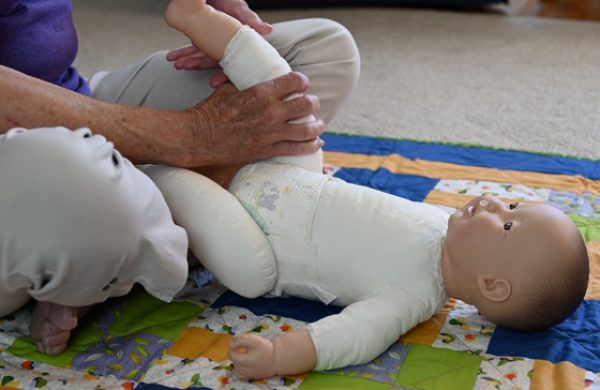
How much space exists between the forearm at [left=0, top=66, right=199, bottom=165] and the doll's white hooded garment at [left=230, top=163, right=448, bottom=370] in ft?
0.40

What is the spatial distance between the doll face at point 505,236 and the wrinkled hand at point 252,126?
0.29 metres

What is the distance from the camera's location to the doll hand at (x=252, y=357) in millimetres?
1023

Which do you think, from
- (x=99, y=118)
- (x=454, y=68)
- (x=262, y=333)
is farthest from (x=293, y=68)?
(x=454, y=68)

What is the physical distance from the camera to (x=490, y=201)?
1138 mm

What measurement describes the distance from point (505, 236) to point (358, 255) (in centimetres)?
20

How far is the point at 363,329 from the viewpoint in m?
1.07

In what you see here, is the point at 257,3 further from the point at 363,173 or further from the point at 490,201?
the point at 490,201

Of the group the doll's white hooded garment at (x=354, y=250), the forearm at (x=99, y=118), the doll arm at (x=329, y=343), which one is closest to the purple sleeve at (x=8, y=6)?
the forearm at (x=99, y=118)

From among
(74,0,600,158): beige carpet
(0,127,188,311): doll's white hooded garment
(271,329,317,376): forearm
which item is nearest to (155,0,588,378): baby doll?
(271,329,317,376): forearm

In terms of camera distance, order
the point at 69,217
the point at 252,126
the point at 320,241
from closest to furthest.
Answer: the point at 69,217
the point at 320,241
the point at 252,126

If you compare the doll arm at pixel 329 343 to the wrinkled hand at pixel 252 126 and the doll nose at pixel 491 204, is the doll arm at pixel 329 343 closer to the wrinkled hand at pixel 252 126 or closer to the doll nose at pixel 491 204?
the doll nose at pixel 491 204

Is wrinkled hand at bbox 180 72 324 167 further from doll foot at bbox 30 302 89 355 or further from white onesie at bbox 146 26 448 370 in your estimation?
doll foot at bbox 30 302 89 355

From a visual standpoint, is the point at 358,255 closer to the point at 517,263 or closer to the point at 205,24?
the point at 517,263

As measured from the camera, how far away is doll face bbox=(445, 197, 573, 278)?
1.05 m
